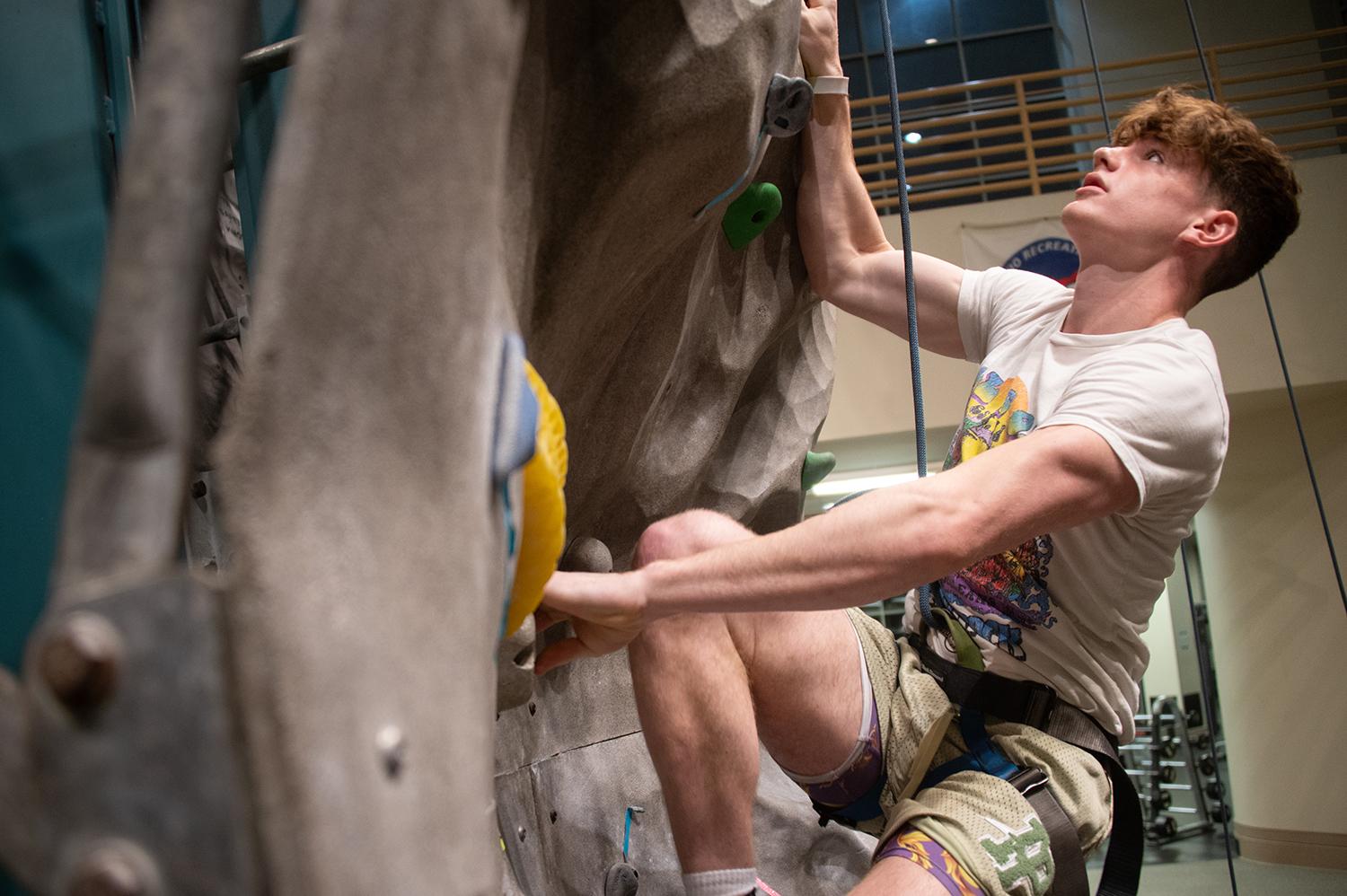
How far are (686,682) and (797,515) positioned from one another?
90cm

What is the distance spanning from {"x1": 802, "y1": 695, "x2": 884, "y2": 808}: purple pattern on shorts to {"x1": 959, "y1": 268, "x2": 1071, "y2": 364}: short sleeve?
579 millimetres

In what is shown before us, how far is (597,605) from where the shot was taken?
99cm

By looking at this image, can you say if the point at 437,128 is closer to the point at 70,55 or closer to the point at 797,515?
the point at 70,55

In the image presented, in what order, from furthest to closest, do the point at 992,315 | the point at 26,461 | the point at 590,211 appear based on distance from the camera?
the point at 992,315
the point at 590,211
the point at 26,461

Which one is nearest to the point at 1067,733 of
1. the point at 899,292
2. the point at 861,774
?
the point at 861,774

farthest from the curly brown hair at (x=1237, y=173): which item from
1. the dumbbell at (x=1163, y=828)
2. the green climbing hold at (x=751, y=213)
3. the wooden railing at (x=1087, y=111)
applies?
the dumbbell at (x=1163, y=828)

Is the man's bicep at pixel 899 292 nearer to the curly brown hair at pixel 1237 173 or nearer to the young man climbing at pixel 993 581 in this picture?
the young man climbing at pixel 993 581

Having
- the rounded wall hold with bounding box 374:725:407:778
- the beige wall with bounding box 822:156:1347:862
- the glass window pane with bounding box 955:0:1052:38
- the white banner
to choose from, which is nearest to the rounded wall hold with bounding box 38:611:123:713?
the rounded wall hold with bounding box 374:725:407:778

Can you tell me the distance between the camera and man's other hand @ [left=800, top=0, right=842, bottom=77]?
1644 millimetres

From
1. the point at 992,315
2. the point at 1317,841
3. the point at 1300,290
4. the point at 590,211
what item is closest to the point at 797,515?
the point at 992,315

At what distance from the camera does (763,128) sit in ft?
4.53

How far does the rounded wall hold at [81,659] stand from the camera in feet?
1.52

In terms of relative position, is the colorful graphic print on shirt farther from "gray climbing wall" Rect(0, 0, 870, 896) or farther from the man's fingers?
"gray climbing wall" Rect(0, 0, 870, 896)

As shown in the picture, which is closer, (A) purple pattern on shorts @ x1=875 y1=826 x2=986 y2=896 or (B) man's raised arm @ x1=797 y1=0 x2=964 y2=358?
(A) purple pattern on shorts @ x1=875 y1=826 x2=986 y2=896
